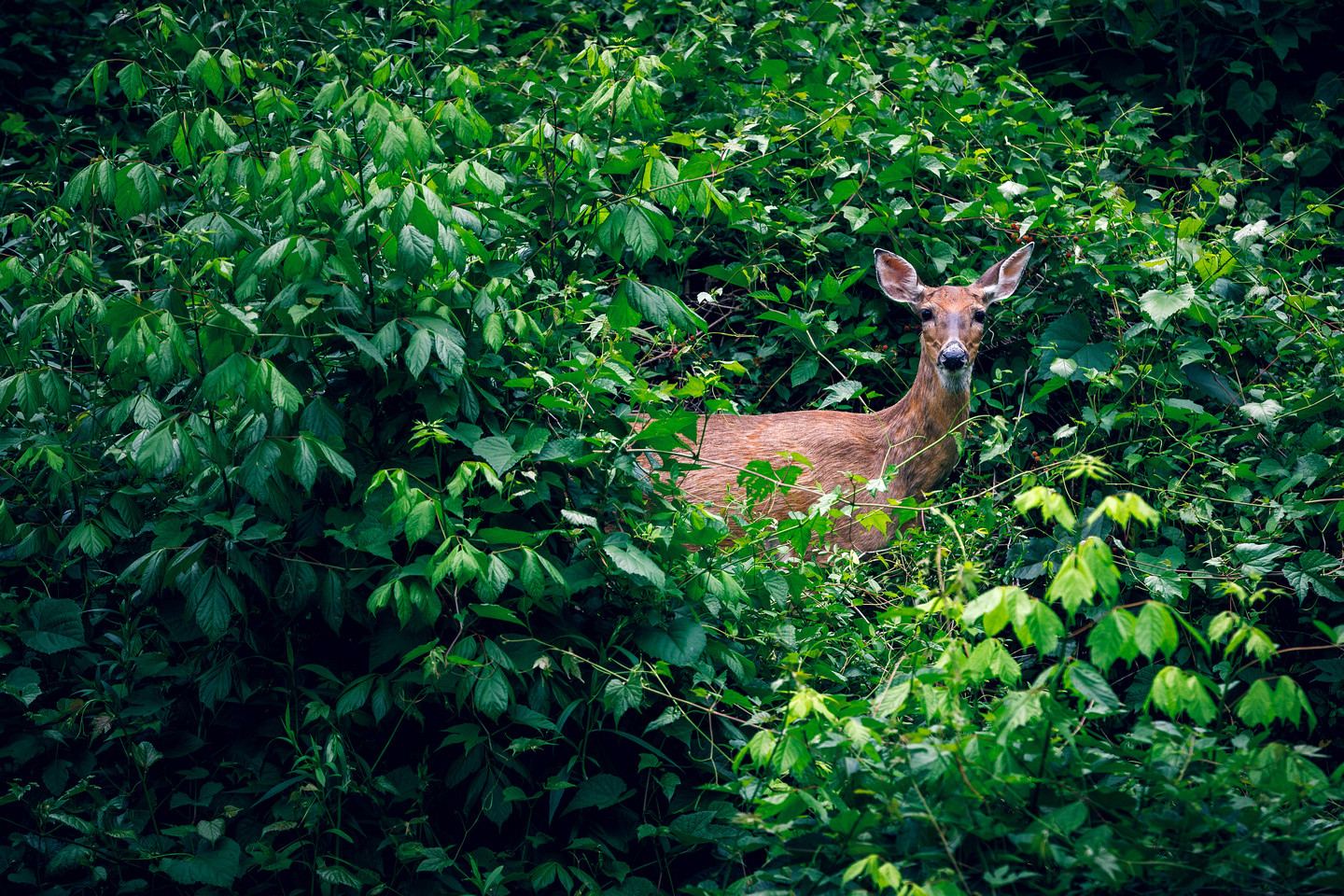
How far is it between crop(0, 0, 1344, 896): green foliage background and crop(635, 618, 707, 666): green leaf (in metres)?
0.02

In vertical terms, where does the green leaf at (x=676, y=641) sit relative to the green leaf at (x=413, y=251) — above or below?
below

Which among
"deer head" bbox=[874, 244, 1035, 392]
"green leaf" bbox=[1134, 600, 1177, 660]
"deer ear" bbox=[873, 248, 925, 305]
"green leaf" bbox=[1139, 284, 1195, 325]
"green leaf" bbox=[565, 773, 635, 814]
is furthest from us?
"deer ear" bbox=[873, 248, 925, 305]

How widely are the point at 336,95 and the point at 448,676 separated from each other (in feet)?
5.96

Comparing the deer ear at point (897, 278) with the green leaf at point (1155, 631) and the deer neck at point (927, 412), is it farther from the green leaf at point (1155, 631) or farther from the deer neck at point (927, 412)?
the green leaf at point (1155, 631)

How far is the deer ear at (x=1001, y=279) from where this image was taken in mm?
4902

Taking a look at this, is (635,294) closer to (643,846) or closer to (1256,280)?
(643,846)

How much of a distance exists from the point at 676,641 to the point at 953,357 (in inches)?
81.3

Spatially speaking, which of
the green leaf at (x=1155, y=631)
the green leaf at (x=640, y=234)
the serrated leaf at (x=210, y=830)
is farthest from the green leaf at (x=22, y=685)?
the green leaf at (x=1155, y=631)

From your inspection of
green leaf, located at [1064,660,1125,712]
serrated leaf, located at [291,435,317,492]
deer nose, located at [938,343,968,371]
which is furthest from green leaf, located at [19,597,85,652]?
deer nose, located at [938,343,968,371]

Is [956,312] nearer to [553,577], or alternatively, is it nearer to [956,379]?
[956,379]

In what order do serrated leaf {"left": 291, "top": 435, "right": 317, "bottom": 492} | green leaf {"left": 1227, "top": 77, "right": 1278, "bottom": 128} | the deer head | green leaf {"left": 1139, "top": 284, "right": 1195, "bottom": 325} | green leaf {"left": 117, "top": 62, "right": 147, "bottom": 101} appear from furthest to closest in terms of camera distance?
1. green leaf {"left": 1227, "top": 77, "right": 1278, "bottom": 128}
2. the deer head
3. green leaf {"left": 1139, "top": 284, "right": 1195, "bottom": 325}
4. green leaf {"left": 117, "top": 62, "right": 147, "bottom": 101}
5. serrated leaf {"left": 291, "top": 435, "right": 317, "bottom": 492}

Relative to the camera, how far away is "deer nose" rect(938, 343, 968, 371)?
4.54 m

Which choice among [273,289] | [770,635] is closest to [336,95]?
[273,289]

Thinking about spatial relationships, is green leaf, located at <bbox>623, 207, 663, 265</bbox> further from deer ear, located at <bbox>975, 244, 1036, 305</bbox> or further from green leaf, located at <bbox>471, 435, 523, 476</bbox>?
deer ear, located at <bbox>975, 244, 1036, 305</bbox>
